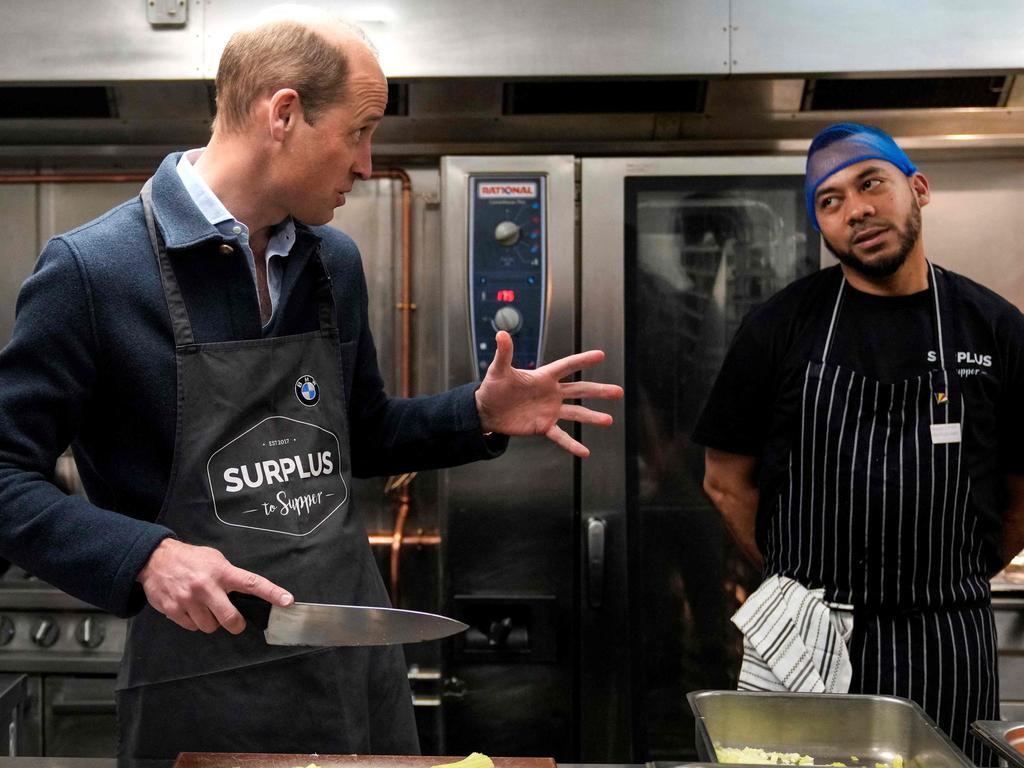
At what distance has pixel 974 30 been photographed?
260 centimetres

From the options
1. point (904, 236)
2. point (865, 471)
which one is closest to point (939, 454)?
point (865, 471)

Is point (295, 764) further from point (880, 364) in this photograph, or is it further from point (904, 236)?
point (904, 236)

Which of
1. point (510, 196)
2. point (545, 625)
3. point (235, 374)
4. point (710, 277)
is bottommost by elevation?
point (545, 625)

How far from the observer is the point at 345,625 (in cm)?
126

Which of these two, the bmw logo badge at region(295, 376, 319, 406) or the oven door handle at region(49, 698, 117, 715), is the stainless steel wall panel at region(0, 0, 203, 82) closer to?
the bmw logo badge at region(295, 376, 319, 406)

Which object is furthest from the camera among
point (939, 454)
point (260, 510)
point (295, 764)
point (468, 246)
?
point (468, 246)

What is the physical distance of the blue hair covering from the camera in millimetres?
1993

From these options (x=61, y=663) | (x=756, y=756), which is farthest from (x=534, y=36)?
(x=61, y=663)

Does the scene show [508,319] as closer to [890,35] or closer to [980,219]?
[890,35]

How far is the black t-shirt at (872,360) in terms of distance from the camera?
6.35ft

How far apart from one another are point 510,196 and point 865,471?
1.11 meters

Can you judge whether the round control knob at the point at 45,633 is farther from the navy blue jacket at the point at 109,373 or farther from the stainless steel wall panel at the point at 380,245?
the navy blue jacket at the point at 109,373

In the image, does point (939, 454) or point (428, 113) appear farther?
point (428, 113)

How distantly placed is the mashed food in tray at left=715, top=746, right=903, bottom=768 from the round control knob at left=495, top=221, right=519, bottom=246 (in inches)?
57.2
